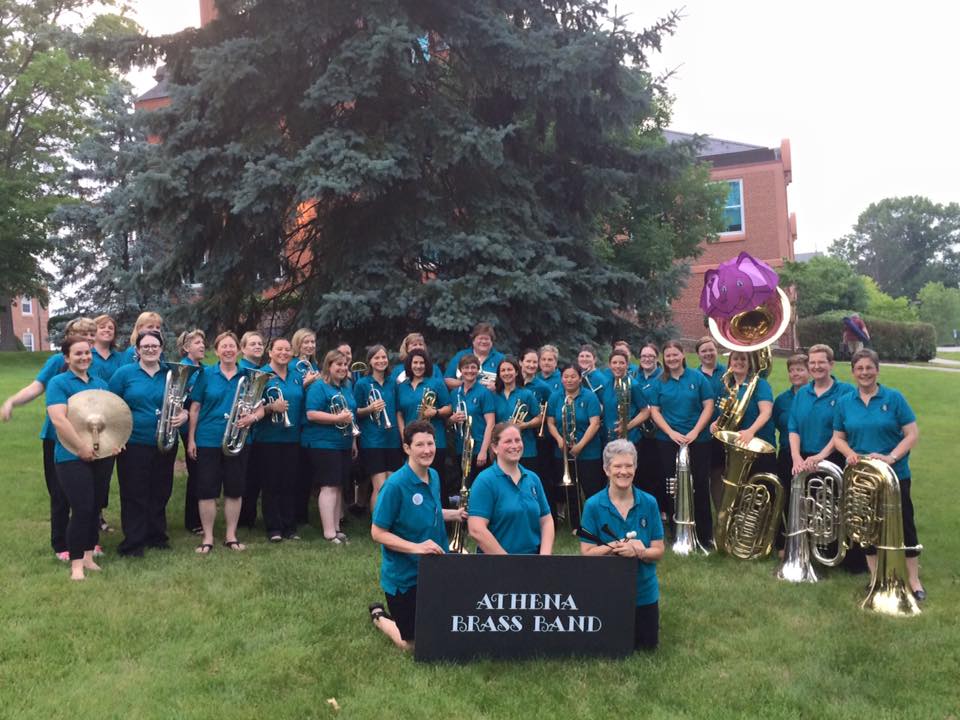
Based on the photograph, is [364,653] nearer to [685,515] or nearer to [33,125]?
[685,515]

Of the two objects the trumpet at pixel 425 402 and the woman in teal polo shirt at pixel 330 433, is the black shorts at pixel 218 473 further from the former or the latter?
the trumpet at pixel 425 402

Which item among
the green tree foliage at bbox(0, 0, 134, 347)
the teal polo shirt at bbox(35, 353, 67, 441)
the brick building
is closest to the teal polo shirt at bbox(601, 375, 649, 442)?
the teal polo shirt at bbox(35, 353, 67, 441)

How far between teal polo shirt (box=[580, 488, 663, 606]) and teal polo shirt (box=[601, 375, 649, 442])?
105 inches

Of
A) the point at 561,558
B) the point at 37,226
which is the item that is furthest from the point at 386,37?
the point at 37,226

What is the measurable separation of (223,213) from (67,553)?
163 inches

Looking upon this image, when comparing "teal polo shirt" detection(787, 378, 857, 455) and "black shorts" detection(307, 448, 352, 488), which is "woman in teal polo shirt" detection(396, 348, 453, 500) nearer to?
"black shorts" detection(307, 448, 352, 488)

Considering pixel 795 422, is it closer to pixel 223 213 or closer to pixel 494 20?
pixel 494 20

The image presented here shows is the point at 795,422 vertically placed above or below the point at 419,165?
below

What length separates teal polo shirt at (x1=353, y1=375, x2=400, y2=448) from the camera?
6.89 m

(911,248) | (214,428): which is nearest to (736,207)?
(214,428)

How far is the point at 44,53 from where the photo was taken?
2605cm

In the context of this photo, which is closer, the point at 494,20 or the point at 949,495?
the point at 494,20

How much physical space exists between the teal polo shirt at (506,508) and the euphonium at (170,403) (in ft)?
9.29

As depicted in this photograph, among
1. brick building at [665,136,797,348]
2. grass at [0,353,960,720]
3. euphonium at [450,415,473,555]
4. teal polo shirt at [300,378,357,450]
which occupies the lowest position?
grass at [0,353,960,720]
